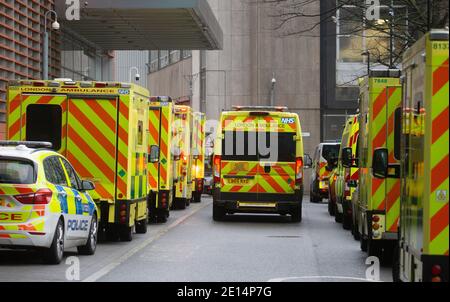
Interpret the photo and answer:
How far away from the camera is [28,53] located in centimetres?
3231

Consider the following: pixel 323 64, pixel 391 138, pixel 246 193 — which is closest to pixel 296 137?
pixel 246 193

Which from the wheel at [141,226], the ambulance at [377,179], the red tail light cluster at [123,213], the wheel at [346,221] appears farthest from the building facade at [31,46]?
the ambulance at [377,179]

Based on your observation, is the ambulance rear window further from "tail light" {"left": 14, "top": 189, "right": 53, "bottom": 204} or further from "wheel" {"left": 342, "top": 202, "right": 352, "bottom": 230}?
"wheel" {"left": 342, "top": 202, "right": 352, "bottom": 230}

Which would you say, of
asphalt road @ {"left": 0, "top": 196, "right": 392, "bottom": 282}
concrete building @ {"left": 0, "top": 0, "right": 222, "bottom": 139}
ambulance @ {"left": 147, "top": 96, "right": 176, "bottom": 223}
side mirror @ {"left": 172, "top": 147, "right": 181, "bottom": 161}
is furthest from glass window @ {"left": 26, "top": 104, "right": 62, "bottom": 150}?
concrete building @ {"left": 0, "top": 0, "right": 222, "bottom": 139}

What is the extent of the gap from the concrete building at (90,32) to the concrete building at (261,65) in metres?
11.6

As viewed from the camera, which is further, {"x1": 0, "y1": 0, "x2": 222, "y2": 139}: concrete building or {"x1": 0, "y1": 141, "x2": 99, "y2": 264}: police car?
{"x1": 0, "y1": 0, "x2": 222, "y2": 139}: concrete building

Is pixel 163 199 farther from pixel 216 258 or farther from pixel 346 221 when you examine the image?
pixel 216 258

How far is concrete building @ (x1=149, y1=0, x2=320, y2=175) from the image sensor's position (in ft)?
182

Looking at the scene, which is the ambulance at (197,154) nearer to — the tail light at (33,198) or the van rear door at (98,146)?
the van rear door at (98,146)

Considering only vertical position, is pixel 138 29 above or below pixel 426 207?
above

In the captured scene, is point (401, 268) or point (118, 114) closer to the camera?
point (401, 268)

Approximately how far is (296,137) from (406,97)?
564 inches

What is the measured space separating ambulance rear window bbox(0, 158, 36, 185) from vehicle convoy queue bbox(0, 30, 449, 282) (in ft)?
0.04

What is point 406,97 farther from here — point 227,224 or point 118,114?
point 227,224
